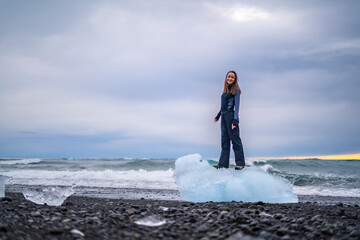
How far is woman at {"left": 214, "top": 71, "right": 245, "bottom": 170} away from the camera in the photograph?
→ 7.19 metres

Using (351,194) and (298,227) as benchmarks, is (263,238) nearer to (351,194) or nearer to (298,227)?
(298,227)

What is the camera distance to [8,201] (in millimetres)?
6000

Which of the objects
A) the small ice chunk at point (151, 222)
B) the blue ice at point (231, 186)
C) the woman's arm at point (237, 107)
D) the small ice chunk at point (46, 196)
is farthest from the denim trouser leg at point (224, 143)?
the small ice chunk at point (151, 222)

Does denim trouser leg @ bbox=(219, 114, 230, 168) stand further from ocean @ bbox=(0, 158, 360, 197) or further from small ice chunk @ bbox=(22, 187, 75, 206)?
small ice chunk @ bbox=(22, 187, 75, 206)

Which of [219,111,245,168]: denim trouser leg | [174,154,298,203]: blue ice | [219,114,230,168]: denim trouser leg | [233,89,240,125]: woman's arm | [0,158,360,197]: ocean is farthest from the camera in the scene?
[0,158,360,197]: ocean

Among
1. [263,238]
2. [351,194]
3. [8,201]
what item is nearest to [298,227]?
[263,238]

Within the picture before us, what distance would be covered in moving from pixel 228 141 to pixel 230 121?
538 millimetres

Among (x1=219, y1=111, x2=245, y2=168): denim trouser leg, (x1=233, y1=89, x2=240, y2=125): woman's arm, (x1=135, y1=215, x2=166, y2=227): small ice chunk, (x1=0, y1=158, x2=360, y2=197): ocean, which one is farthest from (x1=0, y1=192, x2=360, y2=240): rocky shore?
(x1=0, y1=158, x2=360, y2=197): ocean

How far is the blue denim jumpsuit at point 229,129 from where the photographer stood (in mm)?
7188

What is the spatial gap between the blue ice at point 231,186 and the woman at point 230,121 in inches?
17.9

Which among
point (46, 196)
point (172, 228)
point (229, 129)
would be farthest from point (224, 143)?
point (172, 228)

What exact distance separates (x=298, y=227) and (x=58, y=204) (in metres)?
4.38

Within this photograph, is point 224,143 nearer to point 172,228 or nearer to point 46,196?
point 46,196

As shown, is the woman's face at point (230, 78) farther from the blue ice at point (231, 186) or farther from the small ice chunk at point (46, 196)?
the small ice chunk at point (46, 196)
